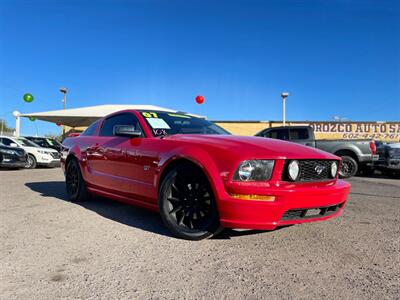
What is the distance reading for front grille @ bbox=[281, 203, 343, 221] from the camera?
293cm

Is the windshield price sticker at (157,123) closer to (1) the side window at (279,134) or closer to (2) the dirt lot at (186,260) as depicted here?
(2) the dirt lot at (186,260)

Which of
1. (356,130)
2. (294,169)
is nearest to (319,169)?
(294,169)

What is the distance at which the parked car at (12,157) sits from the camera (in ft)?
39.7

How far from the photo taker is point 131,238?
3328mm

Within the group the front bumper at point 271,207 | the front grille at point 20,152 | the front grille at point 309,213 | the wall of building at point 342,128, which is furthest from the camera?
the wall of building at point 342,128

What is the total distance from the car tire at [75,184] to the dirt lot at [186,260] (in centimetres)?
83

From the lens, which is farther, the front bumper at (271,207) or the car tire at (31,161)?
the car tire at (31,161)

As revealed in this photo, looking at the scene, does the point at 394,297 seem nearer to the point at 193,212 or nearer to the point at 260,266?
the point at 260,266

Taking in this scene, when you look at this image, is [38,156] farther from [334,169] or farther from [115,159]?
[334,169]

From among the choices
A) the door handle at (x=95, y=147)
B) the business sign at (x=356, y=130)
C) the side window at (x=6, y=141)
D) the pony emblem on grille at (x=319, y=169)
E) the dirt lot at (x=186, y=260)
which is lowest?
the dirt lot at (x=186, y=260)

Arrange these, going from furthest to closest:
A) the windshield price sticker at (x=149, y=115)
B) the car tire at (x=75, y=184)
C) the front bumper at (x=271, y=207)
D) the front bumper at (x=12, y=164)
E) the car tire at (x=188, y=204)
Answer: the front bumper at (x=12, y=164), the car tire at (x=75, y=184), the windshield price sticker at (x=149, y=115), the car tire at (x=188, y=204), the front bumper at (x=271, y=207)

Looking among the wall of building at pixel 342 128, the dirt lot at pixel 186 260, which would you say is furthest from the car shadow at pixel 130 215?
the wall of building at pixel 342 128

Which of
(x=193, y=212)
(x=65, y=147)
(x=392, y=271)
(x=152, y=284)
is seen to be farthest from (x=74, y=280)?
(x=65, y=147)

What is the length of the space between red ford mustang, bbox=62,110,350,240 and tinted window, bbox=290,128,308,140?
735 centimetres
